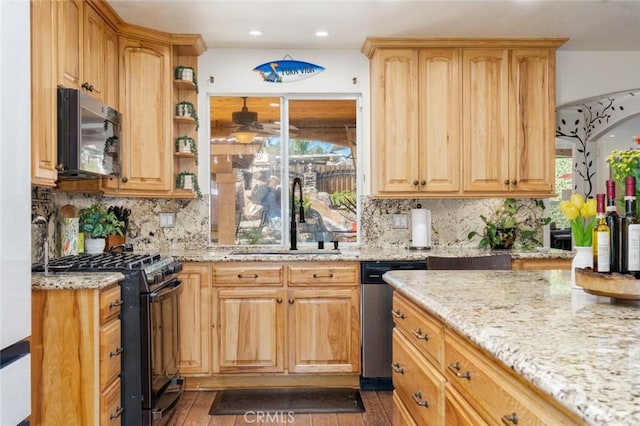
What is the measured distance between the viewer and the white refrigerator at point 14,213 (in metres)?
1.69

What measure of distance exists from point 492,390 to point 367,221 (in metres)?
3.06

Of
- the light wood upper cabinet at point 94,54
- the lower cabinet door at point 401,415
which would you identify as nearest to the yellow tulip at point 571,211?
the lower cabinet door at point 401,415

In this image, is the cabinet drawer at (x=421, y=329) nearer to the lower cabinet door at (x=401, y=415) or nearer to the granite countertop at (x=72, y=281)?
the lower cabinet door at (x=401, y=415)

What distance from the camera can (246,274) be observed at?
11.6 feet

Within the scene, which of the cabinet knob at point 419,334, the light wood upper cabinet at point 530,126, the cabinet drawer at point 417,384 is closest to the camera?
the cabinet drawer at point 417,384

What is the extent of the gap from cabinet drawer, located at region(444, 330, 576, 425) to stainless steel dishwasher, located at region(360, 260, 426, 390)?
1.96 m

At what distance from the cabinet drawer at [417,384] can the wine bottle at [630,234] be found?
25.6 inches

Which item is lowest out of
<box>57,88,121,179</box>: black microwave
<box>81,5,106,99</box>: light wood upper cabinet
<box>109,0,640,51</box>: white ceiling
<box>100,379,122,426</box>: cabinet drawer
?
<box>100,379,122,426</box>: cabinet drawer

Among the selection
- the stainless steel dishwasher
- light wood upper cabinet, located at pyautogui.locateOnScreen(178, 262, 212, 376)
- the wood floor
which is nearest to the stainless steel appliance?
the wood floor

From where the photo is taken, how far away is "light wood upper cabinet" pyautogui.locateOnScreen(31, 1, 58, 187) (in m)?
2.32

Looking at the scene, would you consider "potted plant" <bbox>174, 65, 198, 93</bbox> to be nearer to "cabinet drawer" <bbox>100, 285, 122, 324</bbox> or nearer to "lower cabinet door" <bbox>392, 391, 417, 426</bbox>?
"cabinet drawer" <bbox>100, 285, 122, 324</bbox>

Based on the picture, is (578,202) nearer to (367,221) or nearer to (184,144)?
(367,221)

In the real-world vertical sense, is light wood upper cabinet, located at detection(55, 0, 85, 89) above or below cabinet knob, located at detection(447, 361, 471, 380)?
above

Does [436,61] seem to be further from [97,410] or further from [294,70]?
[97,410]
